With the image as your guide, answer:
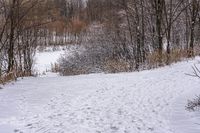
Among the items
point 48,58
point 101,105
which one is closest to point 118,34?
point 48,58

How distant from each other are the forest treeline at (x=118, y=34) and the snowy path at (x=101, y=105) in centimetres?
620

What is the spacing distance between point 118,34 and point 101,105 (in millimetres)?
28412

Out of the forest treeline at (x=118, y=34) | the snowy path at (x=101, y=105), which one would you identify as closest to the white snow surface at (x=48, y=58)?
the forest treeline at (x=118, y=34)

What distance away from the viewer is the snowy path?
763 centimetres

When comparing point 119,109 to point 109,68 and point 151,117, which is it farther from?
point 109,68

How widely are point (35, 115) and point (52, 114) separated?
386mm

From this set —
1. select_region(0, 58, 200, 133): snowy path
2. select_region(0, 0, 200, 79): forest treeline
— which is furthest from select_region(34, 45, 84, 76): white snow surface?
select_region(0, 58, 200, 133): snowy path

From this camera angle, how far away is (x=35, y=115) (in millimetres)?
8742

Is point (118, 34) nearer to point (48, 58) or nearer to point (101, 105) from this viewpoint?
point (48, 58)

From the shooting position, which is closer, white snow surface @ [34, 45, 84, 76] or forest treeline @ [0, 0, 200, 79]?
forest treeline @ [0, 0, 200, 79]

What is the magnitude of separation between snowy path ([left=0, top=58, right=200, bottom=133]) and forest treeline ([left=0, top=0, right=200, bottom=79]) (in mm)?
6197

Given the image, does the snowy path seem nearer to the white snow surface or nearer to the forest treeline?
the forest treeline

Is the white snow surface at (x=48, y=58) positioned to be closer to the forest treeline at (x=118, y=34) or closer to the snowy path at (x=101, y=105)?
the forest treeline at (x=118, y=34)

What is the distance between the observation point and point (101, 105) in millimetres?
→ 9695
